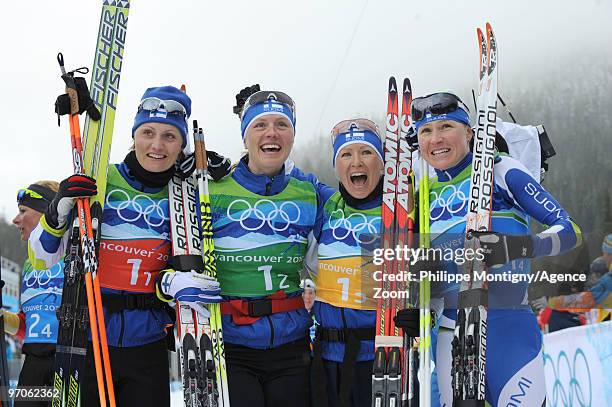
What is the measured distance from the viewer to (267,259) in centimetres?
358

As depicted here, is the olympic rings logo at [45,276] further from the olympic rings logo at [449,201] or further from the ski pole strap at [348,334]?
the olympic rings logo at [449,201]

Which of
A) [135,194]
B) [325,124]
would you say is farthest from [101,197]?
[325,124]

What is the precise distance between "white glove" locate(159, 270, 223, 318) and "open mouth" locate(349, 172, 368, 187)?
917mm

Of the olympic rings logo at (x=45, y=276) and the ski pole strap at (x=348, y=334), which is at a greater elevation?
the olympic rings logo at (x=45, y=276)

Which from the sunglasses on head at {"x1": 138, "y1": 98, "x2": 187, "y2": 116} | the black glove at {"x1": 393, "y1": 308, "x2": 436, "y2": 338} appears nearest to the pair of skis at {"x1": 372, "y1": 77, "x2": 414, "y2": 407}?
the black glove at {"x1": 393, "y1": 308, "x2": 436, "y2": 338}

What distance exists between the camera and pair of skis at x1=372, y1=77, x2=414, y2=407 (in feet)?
11.4

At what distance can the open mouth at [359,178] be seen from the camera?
376cm

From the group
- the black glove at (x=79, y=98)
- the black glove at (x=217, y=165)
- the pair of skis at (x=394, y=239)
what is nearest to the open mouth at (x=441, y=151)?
the pair of skis at (x=394, y=239)

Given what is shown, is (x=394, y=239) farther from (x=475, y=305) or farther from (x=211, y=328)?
(x=211, y=328)

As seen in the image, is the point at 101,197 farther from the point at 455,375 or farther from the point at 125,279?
the point at 455,375

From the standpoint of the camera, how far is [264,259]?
3578mm

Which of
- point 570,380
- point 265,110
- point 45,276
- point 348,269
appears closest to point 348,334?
point 348,269

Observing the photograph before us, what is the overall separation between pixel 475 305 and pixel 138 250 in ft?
5.54
